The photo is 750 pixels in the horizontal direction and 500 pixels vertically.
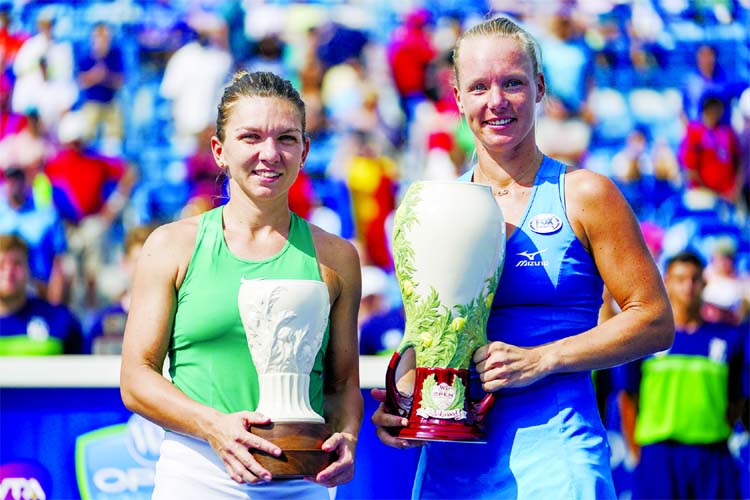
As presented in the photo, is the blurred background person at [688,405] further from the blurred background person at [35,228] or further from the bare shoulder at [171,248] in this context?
the bare shoulder at [171,248]

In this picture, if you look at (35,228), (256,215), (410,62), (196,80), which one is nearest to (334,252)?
(256,215)

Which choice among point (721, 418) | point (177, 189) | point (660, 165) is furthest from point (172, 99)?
point (721, 418)

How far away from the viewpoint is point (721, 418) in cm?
642

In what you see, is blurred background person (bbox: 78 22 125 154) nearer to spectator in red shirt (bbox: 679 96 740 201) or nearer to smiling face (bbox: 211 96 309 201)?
spectator in red shirt (bbox: 679 96 740 201)

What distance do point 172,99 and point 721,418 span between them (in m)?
4.89

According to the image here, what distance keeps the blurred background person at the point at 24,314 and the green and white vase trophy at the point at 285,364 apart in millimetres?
4118

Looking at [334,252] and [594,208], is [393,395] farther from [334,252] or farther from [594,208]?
[594,208]

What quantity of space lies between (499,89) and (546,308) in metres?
0.53

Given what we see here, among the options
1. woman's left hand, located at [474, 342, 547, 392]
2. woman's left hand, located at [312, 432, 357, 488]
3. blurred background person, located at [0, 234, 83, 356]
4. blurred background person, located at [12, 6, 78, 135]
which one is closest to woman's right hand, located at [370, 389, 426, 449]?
woman's left hand, located at [312, 432, 357, 488]

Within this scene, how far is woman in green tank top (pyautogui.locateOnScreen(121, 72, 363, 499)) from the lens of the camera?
2545mm

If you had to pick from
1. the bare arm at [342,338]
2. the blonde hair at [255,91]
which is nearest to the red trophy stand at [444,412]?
the bare arm at [342,338]

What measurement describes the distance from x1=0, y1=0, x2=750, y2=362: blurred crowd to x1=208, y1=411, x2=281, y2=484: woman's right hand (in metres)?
5.30

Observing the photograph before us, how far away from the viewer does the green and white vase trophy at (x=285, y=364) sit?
2.47 metres

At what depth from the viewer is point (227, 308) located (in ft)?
8.41
